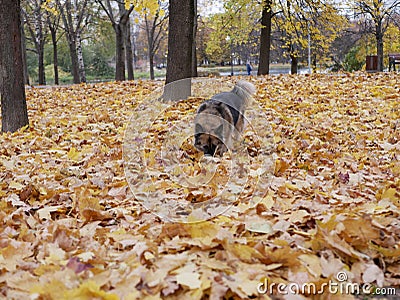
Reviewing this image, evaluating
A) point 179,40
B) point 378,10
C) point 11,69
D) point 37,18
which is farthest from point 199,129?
point 378,10

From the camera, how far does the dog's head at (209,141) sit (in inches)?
219

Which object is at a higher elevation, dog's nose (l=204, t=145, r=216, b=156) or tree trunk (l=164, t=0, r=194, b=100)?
tree trunk (l=164, t=0, r=194, b=100)

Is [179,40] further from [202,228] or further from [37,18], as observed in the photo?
[37,18]

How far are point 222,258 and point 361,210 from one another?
4.03 feet

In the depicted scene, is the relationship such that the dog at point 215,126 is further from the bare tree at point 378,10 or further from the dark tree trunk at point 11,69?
the bare tree at point 378,10

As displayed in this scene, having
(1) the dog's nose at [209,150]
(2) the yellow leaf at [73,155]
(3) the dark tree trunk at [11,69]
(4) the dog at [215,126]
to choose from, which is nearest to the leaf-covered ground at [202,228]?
(2) the yellow leaf at [73,155]

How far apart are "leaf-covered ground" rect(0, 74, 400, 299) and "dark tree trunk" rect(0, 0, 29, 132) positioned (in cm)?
125

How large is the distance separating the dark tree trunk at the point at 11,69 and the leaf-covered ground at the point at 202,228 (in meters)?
1.25

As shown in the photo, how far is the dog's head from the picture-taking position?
5.55 m

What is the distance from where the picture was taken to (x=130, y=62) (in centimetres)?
2247

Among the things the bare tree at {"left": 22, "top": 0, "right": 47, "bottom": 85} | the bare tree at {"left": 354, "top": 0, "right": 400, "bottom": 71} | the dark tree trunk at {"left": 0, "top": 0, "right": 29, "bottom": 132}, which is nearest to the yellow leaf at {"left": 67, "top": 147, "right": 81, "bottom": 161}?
the dark tree trunk at {"left": 0, "top": 0, "right": 29, "bottom": 132}

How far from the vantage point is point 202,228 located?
275 centimetres

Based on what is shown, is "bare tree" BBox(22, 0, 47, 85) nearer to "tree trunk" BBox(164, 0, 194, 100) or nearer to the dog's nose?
"tree trunk" BBox(164, 0, 194, 100)

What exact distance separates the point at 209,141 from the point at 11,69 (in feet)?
14.1
